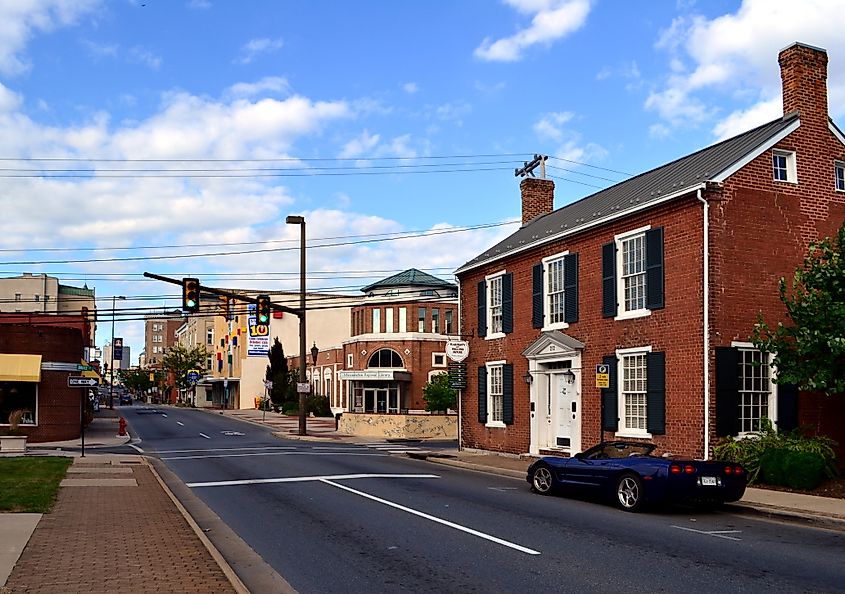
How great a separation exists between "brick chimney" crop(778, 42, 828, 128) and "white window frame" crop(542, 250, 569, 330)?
7051 mm

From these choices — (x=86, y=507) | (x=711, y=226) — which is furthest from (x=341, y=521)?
(x=711, y=226)

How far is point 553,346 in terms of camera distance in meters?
25.4

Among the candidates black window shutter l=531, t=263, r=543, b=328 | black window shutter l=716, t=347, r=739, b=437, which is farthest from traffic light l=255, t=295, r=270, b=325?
black window shutter l=716, t=347, r=739, b=437

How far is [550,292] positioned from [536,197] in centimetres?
912

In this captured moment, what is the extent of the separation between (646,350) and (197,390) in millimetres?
102774

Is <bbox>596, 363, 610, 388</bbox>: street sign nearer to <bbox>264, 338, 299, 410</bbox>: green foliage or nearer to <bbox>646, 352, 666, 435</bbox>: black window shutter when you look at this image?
<bbox>646, 352, 666, 435</bbox>: black window shutter

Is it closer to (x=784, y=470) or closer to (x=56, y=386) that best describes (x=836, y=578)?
(x=784, y=470)

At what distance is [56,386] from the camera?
38594 millimetres

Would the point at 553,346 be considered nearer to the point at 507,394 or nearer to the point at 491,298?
the point at 507,394

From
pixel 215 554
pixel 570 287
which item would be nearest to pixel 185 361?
pixel 570 287

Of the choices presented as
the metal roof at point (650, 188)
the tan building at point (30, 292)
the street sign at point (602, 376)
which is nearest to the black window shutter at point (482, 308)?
the metal roof at point (650, 188)

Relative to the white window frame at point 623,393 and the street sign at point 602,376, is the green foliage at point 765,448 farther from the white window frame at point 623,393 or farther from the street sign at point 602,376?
the street sign at point 602,376

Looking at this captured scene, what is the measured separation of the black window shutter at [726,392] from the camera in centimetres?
1959

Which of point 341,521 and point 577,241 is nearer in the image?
point 341,521
